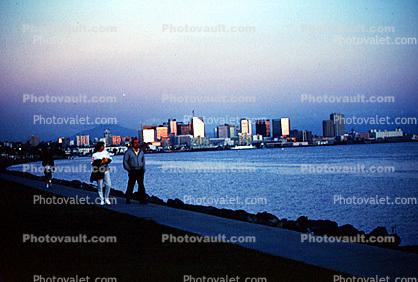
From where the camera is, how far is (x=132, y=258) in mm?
9930

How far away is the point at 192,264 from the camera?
9.31 metres

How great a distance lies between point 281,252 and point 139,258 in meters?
2.28

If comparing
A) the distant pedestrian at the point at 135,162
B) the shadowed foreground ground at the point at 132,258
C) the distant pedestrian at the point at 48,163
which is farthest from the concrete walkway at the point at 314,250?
the distant pedestrian at the point at 48,163

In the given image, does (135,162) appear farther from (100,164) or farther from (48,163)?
(48,163)

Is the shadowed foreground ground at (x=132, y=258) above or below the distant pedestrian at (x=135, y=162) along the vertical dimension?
below

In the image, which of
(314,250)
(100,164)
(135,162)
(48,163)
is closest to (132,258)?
(314,250)

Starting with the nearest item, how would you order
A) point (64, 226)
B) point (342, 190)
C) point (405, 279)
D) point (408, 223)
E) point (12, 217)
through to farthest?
point (405, 279) → point (64, 226) → point (12, 217) → point (408, 223) → point (342, 190)

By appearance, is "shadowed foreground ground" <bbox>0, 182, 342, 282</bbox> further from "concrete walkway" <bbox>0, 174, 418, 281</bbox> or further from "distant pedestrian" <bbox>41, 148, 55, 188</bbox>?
"distant pedestrian" <bbox>41, 148, 55, 188</bbox>

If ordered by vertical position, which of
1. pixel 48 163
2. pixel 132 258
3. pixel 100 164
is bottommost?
pixel 132 258

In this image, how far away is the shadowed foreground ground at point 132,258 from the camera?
8594mm

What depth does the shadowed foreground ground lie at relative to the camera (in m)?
8.59

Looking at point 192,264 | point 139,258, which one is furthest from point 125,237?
point 192,264

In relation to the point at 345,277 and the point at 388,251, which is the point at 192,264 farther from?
the point at 388,251

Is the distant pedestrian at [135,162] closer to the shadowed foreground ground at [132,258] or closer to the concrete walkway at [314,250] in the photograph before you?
the concrete walkway at [314,250]
